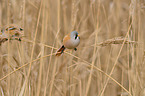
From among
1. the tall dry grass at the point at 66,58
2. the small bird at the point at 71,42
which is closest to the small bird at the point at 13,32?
the tall dry grass at the point at 66,58

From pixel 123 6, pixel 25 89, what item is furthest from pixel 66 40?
pixel 123 6

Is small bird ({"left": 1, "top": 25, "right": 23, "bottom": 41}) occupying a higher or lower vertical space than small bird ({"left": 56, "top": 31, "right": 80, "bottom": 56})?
higher

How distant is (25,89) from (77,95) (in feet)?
3.17

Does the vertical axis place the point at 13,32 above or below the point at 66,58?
above

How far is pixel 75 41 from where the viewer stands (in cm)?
99

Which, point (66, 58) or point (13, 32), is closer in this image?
point (13, 32)

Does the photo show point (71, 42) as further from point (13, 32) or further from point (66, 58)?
point (66, 58)

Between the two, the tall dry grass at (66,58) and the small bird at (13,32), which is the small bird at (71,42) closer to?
the tall dry grass at (66,58)

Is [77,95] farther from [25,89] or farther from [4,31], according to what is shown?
[4,31]

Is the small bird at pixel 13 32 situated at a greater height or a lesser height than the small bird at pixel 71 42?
greater

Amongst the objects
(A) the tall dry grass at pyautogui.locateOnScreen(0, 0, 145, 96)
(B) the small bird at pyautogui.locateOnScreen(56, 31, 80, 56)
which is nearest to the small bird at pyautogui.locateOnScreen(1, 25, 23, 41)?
(A) the tall dry grass at pyautogui.locateOnScreen(0, 0, 145, 96)

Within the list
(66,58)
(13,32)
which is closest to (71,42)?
(13,32)

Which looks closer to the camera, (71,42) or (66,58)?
(71,42)

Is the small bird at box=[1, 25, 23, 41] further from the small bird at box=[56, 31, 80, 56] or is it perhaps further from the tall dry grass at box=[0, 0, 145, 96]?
the small bird at box=[56, 31, 80, 56]
